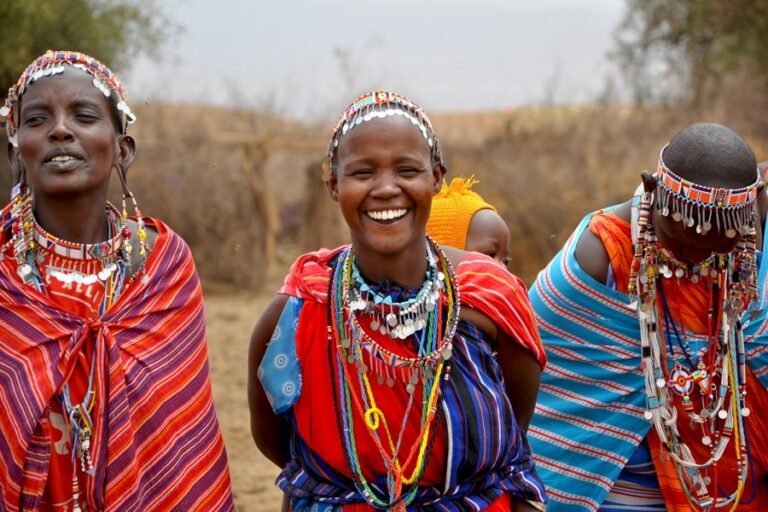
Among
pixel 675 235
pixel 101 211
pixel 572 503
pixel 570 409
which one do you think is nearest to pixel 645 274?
pixel 675 235

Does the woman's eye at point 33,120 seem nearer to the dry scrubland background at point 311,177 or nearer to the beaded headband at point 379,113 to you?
the beaded headband at point 379,113

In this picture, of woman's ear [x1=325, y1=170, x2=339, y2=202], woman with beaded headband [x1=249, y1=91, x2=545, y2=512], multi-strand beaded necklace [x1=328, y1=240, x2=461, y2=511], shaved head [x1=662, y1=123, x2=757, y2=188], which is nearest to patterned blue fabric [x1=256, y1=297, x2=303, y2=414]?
woman with beaded headband [x1=249, y1=91, x2=545, y2=512]

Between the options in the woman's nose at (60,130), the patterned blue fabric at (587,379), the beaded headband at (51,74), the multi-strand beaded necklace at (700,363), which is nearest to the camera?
the woman's nose at (60,130)

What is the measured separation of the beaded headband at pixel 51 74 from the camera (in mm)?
3627

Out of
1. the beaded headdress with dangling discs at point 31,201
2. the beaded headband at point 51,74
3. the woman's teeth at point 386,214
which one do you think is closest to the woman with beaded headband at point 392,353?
the woman's teeth at point 386,214

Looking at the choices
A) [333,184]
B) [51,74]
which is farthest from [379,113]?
[51,74]

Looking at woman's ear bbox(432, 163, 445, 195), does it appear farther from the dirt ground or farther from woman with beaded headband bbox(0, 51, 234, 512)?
the dirt ground

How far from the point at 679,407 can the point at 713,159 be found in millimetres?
977

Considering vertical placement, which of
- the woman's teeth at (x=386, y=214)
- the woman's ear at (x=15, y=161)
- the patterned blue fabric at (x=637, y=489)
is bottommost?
the patterned blue fabric at (x=637, y=489)

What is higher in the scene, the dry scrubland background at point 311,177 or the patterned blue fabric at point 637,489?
the patterned blue fabric at point 637,489

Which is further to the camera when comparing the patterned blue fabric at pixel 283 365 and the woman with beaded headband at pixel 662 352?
the woman with beaded headband at pixel 662 352

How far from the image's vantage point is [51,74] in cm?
362

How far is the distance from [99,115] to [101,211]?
32 centimetres

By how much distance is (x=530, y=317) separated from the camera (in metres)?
3.44
